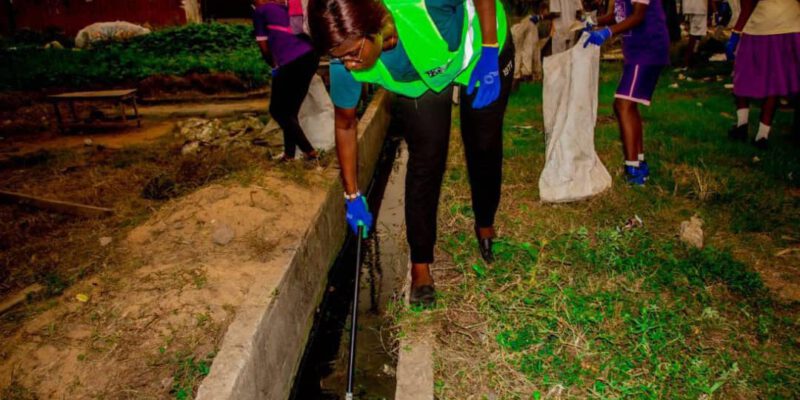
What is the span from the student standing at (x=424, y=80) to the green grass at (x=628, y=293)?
1.18 ft

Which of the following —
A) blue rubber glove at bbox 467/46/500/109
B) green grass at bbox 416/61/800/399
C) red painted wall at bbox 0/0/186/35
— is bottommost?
green grass at bbox 416/61/800/399

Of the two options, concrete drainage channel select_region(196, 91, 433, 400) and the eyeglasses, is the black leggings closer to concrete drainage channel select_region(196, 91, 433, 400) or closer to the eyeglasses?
concrete drainage channel select_region(196, 91, 433, 400)

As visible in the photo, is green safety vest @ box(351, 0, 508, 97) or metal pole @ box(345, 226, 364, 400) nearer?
green safety vest @ box(351, 0, 508, 97)

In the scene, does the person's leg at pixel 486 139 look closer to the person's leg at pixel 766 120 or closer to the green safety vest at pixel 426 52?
the green safety vest at pixel 426 52

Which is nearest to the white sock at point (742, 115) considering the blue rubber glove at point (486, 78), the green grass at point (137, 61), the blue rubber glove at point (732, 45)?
the blue rubber glove at point (732, 45)

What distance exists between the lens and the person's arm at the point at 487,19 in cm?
240

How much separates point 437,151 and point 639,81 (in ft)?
7.12

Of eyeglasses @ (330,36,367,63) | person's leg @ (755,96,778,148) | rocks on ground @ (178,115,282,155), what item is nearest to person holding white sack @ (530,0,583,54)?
person's leg @ (755,96,778,148)

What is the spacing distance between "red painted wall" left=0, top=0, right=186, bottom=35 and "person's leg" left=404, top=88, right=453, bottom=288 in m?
16.2

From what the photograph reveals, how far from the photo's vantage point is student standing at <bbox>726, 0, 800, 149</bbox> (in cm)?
436

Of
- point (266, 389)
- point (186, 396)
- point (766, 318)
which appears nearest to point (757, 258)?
point (766, 318)

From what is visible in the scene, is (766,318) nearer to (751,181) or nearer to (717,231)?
(717,231)

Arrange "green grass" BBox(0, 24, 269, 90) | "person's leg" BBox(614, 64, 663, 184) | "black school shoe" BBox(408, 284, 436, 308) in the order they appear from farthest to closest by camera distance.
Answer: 1. "green grass" BBox(0, 24, 269, 90)
2. "person's leg" BBox(614, 64, 663, 184)
3. "black school shoe" BBox(408, 284, 436, 308)

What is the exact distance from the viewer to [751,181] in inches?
152
